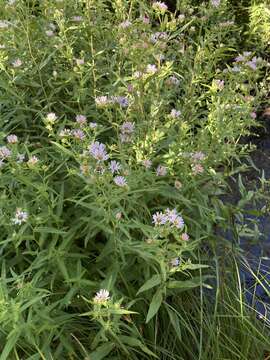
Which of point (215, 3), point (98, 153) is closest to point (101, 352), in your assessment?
point (98, 153)

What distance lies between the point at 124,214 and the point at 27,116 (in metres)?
0.83

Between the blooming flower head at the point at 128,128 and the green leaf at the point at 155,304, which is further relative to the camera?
the blooming flower head at the point at 128,128

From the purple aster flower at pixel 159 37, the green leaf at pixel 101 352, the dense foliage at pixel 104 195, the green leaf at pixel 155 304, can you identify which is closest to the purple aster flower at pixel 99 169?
the dense foliage at pixel 104 195

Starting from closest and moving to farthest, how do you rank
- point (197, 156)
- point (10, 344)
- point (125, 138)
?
point (10, 344), point (125, 138), point (197, 156)

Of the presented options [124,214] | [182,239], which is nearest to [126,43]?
[124,214]

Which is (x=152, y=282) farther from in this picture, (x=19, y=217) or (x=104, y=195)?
(x=19, y=217)

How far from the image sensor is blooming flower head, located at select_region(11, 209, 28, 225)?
1705 millimetres

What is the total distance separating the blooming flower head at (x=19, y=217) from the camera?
171 cm

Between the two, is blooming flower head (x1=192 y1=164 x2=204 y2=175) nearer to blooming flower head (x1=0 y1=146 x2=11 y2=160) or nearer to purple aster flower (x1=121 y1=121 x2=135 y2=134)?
purple aster flower (x1=121 y1=121 x2=135 y2=134)

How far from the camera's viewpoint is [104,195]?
164 cm

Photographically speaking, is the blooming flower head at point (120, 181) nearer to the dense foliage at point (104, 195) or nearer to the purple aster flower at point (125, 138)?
the dense foliage at point (104, 195)

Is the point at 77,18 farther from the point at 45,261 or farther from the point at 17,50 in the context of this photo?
the point at 45,261

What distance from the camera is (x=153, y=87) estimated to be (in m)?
2.24

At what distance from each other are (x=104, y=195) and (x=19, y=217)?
0.99 feet
